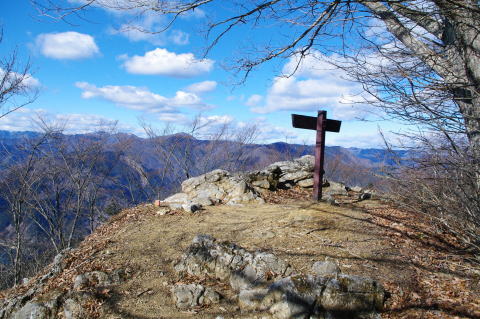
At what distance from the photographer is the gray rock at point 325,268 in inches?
157

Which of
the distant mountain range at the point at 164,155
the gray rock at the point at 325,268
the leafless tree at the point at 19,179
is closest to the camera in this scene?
the gray rock at the point at 325,268

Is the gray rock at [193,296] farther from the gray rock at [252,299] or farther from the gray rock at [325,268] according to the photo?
the gray rock at [325,268]

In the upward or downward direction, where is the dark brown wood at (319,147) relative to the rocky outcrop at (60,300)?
upward

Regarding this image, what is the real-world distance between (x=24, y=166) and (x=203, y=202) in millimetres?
11295

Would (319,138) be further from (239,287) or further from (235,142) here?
(235,142)

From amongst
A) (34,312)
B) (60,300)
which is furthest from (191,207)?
(34,312)

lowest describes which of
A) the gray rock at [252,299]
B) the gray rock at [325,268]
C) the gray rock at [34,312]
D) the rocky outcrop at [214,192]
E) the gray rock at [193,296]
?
the gray rock at [34,312]

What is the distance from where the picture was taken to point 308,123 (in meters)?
7.21

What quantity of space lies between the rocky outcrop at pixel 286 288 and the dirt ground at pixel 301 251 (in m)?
0.16

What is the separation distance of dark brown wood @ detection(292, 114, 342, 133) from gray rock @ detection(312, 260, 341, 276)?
143 inches

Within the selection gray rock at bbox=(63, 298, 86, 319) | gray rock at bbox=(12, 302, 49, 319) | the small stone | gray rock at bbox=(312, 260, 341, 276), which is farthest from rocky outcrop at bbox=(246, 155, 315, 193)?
gray rock at bbox=(12, 302, 49, 319)

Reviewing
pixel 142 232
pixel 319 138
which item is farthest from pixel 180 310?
pixel 319 138

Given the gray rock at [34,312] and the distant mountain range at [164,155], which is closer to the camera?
the gray rock at [34,312]

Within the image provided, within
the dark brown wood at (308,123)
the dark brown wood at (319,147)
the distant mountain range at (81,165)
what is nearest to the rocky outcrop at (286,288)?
the dark brown wood at (319,147)
